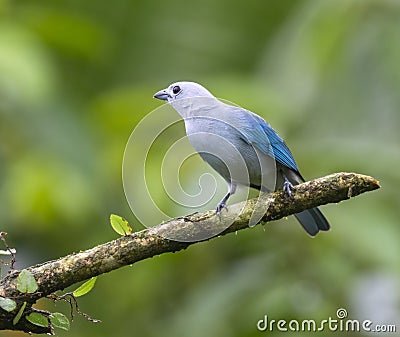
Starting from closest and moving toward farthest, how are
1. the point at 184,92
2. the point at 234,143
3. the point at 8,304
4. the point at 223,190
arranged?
the point at 8,304 < the point at 234,143 < the point at 184,92 < the point at 223,190

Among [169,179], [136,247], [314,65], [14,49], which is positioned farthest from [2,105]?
[136,247]

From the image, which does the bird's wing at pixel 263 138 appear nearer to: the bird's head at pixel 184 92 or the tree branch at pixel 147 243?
the bird's head at pixel 184 92

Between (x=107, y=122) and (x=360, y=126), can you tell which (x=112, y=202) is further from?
(x=360, y=126)

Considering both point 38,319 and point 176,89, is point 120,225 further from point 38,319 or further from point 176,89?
point 176,89

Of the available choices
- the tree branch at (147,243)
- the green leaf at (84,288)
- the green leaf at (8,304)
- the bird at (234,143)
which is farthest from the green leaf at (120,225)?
the bird at (234,143)

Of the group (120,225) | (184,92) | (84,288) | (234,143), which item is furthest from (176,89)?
(84,288)

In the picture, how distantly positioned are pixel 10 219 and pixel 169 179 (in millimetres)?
1256

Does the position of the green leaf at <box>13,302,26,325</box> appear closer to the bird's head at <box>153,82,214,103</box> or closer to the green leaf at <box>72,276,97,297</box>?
the green leaf at <box>72,276,97,297</box>

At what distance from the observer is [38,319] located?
3133 mm

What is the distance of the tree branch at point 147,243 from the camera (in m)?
3.20

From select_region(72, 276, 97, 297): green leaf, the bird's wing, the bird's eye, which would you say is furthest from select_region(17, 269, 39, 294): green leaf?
the bird's eye

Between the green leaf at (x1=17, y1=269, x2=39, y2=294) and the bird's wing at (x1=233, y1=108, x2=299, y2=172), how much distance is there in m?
1.37

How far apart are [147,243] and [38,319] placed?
0.50 m

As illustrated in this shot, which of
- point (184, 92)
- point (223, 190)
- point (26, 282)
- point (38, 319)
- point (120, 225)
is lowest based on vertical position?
point (38, 319)
